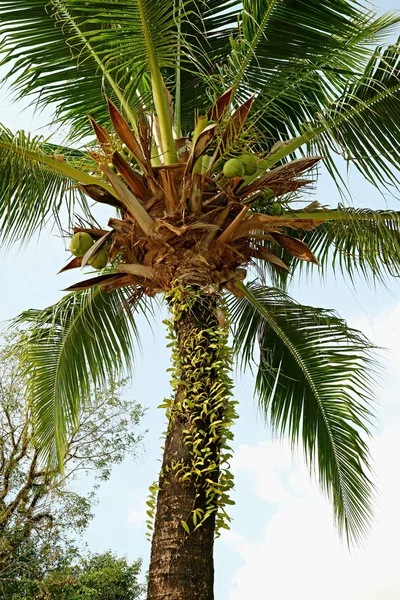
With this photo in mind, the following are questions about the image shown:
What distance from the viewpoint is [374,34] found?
491 centimetres

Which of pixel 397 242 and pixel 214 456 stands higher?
pixel 397 242

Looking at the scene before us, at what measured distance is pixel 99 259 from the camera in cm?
436

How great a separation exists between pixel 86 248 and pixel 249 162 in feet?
3.86

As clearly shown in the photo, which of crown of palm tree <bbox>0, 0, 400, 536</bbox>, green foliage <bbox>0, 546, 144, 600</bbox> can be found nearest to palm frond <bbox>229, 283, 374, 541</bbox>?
crown of palm tree <bbox>0, 0, 400, 536</bbox>

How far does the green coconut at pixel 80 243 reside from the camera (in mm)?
4383

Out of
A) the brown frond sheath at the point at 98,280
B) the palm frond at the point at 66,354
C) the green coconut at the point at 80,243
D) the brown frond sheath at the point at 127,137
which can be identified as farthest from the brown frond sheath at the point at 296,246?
the palm frond at the point at 66,354

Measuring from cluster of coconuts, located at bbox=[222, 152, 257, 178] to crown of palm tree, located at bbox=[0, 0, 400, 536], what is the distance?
6 cm

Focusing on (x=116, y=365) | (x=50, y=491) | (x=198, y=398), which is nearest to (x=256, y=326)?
(x=116, y=365)

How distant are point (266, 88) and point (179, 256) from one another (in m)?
1.55

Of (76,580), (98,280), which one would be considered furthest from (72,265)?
(76,580)

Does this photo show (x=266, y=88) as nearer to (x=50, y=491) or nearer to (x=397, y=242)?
(x=397, y=242)

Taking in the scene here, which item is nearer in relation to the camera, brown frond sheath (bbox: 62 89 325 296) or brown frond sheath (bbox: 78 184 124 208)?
brown frond sheath (bbox: 62 89 325 296)

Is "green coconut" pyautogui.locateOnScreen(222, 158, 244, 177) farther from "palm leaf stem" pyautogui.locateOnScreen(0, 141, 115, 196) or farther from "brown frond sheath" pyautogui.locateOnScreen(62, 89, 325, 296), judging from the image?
"palm leaf stem" pyautogui.locateOnScreen(0, 141, 115, 196)

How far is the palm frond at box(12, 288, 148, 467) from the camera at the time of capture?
6.45m
